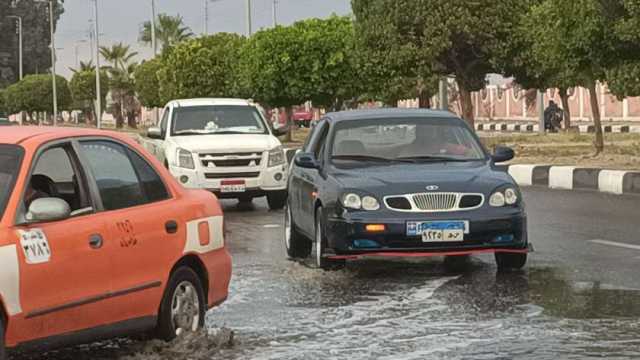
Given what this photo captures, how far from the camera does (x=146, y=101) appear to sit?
300 feet

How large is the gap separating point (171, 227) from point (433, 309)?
2.52 metres

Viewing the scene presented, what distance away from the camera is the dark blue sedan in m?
11.3

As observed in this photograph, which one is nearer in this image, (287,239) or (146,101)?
(287,239)

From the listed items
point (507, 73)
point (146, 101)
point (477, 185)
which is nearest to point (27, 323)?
point (477, 185)

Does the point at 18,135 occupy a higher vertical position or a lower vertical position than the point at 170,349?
higher

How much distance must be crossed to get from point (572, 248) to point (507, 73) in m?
24.0

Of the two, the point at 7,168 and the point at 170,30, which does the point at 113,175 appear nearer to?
the point at 7,168

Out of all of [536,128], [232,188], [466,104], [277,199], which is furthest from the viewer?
[536,128]

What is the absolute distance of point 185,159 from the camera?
20406 mm

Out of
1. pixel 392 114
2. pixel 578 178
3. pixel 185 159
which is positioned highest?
pixel 392 114

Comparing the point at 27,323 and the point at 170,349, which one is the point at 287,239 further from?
the point at 27,323

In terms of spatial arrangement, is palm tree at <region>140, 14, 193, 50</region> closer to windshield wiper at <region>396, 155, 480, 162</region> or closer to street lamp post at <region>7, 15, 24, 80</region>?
street lamp post at <region>7, 15, 24, 80</region>

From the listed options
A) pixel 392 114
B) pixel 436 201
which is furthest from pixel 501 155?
pixel 436 201

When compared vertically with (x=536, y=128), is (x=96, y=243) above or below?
above
